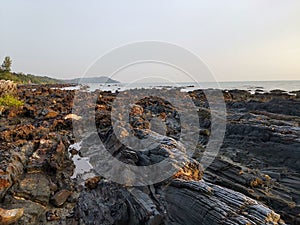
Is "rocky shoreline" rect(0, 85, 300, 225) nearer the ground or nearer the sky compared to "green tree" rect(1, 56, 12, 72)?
nearer the ground

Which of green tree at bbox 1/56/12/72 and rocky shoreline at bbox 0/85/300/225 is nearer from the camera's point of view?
rocky shoreline at bbox 0/85/300/225

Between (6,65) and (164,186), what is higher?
(6,65)

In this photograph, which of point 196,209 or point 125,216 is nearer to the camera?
point 196,209

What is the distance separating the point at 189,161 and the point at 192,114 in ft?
54.3

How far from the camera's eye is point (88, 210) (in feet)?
23.8

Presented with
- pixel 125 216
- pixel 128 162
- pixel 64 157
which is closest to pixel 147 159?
pixel 128 162

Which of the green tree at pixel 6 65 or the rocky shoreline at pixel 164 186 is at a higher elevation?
the green tree at pixel 6 65

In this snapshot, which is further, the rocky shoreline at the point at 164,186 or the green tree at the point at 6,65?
the green tree at the point at 6,65

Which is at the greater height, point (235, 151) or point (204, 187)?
point (204, 187)

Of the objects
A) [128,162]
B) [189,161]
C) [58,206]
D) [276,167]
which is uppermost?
[189,161]

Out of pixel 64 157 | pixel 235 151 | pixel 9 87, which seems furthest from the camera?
pixel 9 87

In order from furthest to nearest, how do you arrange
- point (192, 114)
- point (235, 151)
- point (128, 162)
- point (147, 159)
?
point (192, 114)
point (235, 151)
point (128, 162)
point (147, 159)

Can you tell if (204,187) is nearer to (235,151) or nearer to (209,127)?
(235,151)

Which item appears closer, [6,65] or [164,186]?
[164,186]
